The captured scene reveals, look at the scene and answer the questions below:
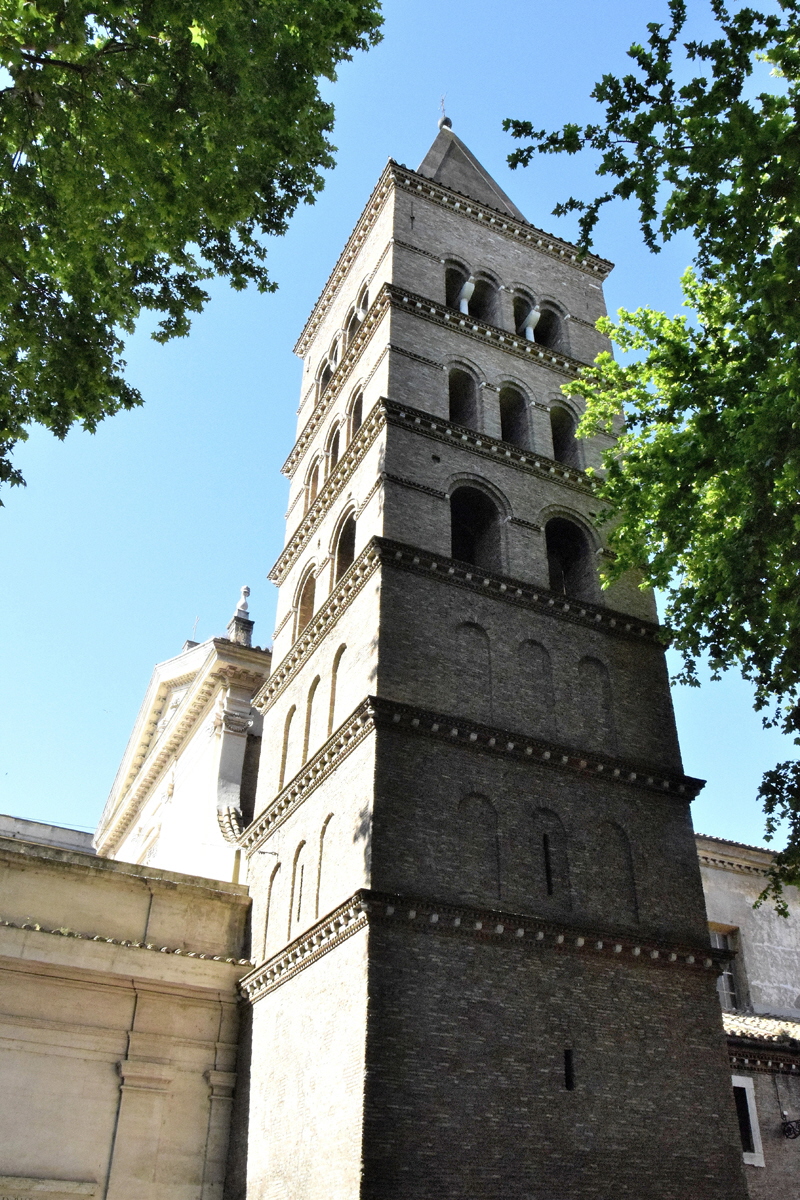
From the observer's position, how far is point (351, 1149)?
12945 mm

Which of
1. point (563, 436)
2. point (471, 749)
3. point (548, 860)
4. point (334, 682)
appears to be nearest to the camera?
point (548, 860)

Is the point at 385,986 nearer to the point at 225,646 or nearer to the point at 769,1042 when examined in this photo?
the point at 769,1042

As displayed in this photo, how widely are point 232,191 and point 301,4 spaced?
2290mm

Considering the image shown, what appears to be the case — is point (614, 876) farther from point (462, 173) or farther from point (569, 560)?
point (462, 173)

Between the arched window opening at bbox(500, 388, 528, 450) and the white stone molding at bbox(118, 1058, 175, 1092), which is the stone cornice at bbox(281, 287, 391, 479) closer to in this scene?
the arched window opening at bbox(500, 388, 528, 450)

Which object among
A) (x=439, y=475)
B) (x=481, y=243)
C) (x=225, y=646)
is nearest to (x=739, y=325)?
(x=439, y=475)

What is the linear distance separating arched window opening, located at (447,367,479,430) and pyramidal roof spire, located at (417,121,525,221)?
671cm

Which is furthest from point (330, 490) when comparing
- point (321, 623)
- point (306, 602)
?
point (321, 623)

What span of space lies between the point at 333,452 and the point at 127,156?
13.7m

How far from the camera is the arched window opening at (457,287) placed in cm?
2498

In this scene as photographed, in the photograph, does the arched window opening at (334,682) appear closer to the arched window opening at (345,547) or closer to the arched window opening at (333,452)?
the arched window opening at (345,547)

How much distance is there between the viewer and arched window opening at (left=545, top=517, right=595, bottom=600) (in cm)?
2119

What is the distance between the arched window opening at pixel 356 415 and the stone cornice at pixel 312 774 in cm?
850

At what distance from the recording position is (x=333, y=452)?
24969 millimetres
